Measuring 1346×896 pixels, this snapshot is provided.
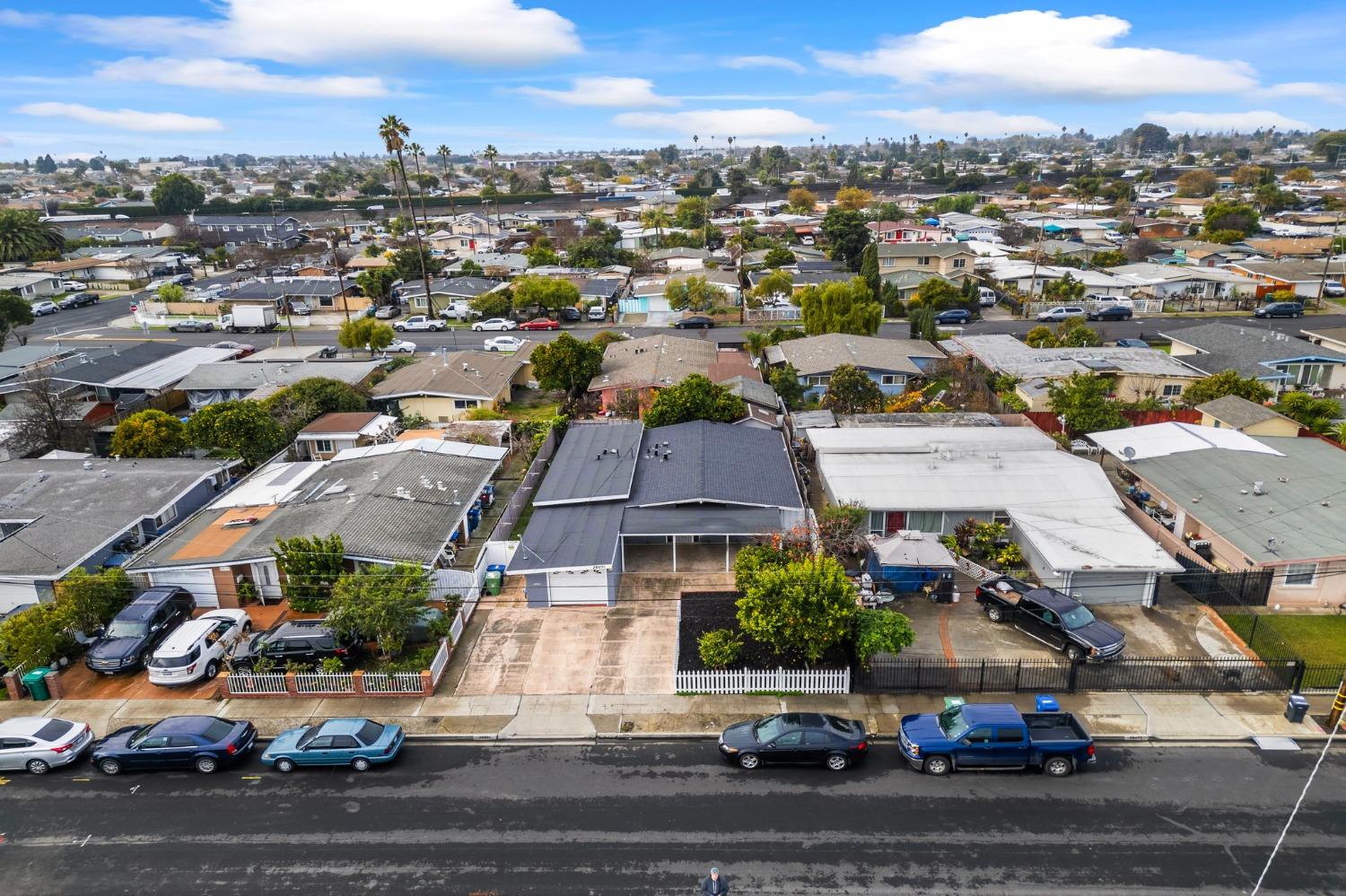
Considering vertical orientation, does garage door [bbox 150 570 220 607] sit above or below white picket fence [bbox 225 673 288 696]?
above

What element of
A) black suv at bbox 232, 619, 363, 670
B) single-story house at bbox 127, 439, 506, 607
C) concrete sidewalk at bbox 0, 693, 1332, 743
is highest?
single-story house at bbox 127, 439, 506, 607

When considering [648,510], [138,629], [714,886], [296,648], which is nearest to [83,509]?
[138,629]

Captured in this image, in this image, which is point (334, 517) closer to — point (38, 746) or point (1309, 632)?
point (38, 746)

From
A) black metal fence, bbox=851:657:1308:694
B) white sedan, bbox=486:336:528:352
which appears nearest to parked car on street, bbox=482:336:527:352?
white sedan, bbox=486:336:528:352

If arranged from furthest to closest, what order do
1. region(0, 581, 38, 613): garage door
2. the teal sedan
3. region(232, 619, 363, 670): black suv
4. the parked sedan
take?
the parked sedan < region(0, 581, 38, 613): garage door < region(232, 619, 363, 670): black suv < the teal sedan

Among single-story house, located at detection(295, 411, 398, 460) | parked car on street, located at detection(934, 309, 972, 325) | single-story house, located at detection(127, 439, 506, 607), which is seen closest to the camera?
single-story house, located at detection(127, 439, 506, 607)

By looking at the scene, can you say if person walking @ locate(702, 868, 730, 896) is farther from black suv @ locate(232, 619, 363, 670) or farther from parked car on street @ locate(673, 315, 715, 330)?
parked car on street @ locate(673, 315, 715, 330)
